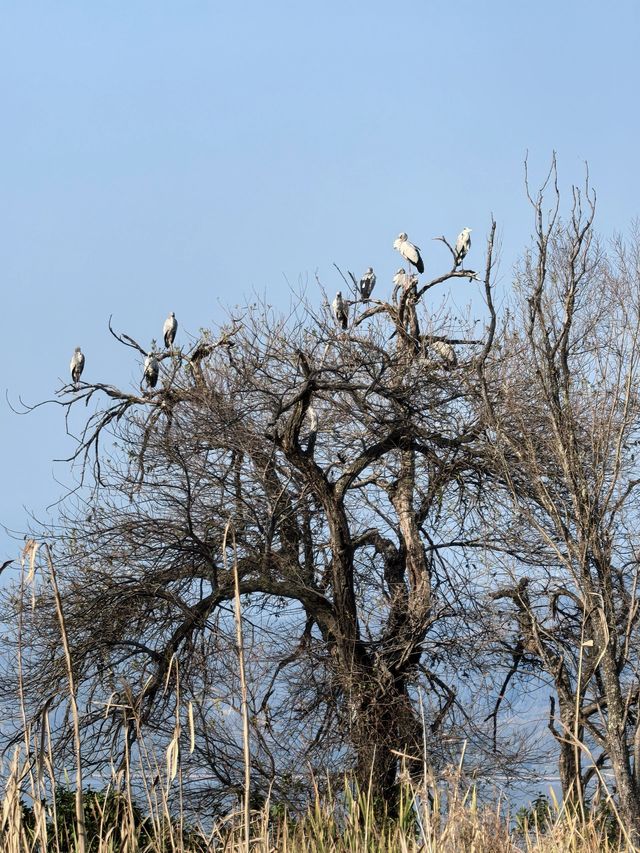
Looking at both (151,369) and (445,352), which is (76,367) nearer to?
(151,369)

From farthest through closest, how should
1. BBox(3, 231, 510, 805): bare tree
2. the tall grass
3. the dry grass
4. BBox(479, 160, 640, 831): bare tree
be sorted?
BBox(3, 231, 510, 805): bare tree → BBox(479, 160, 640, 831): bare tree → the dry grass → the tall grass

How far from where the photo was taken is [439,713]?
987cm

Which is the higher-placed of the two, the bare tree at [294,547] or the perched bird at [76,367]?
the perched bird at [76,367]

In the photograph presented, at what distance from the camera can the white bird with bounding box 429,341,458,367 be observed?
9.58 metres

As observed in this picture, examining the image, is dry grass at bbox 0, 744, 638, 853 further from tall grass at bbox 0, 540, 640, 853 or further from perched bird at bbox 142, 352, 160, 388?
perched bird at bbox 142, 352, 160, 388

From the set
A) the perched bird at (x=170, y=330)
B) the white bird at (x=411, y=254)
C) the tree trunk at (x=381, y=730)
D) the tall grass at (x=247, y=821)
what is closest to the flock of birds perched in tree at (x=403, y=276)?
the white bird at (x=411, y=254)

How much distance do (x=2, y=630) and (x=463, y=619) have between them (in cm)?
471

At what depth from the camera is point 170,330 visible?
11.0 meters

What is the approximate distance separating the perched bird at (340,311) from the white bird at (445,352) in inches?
37.0

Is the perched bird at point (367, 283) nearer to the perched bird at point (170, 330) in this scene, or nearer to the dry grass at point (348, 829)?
the perched bird at point (170, 330)

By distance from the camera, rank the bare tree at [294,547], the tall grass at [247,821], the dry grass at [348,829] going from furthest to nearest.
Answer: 1. the bare tree at [294,547]
2. the dry grass at [348,829]
3. the tall grass at [247,821]

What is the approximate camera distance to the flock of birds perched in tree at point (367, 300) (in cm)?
1010

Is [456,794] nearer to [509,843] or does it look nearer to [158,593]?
[509,843]

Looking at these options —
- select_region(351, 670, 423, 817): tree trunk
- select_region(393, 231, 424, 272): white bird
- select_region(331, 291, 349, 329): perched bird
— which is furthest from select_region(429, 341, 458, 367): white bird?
select_region(351, 670, 423, 817): tree trunk
